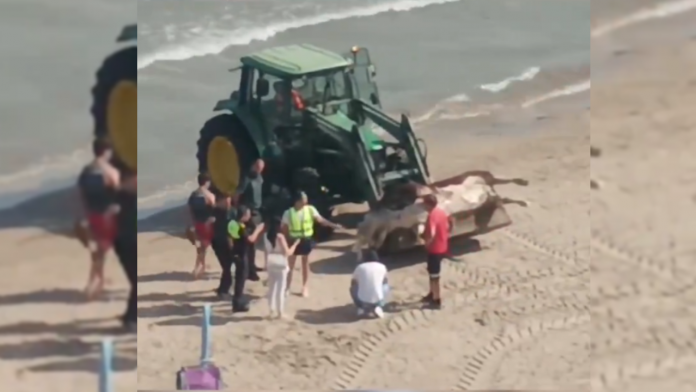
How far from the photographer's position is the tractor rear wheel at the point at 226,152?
5.51 m

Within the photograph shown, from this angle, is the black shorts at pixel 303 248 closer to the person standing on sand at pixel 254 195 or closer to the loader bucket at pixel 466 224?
the person standing on sand at pixel 254 195

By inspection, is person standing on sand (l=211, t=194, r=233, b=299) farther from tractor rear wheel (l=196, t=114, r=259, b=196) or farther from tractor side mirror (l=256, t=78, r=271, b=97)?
tractor side mirror (l=256, t=78, r=271, b=97)

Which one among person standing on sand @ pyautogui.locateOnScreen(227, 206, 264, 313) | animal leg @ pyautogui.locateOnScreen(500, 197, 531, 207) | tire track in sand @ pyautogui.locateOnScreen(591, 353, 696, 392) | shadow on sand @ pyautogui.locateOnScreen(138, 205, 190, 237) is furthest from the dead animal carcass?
tire track in sand @ pyautogui.locateOnScreen(591, 353, 696, 392)

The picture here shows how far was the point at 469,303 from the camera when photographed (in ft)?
16.5

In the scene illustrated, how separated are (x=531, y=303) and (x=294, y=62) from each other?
5.40 feet

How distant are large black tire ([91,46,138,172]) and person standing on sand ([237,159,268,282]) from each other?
268 cm

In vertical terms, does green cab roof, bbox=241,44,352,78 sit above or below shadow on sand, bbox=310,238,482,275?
above

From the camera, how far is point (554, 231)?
5.64 meters

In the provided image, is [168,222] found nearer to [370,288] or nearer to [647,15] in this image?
[370,288]

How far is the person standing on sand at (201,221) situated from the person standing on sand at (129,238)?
2657 mm

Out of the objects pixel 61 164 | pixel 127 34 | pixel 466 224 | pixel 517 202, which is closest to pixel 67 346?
pixel 61 164

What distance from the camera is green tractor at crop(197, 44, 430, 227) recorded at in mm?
5492

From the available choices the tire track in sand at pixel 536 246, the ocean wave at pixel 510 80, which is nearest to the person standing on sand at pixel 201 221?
the tire track in sand at pixel 536 246

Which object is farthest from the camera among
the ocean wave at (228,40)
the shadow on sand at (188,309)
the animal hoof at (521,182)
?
the ocean wave at (228,40)
